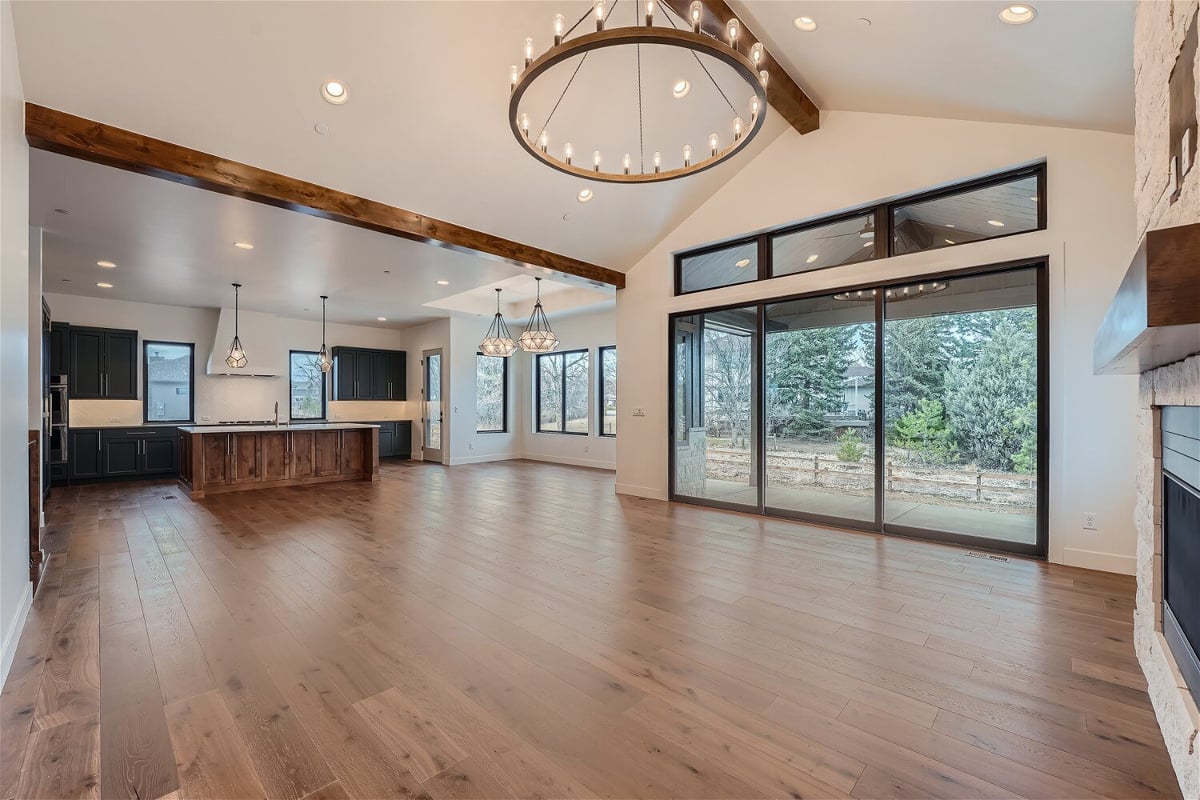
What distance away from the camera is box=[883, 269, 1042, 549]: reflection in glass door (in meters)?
4.21

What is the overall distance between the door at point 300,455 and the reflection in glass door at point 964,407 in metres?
7.84

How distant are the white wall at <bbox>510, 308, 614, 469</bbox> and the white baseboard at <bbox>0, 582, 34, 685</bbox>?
24.9ft

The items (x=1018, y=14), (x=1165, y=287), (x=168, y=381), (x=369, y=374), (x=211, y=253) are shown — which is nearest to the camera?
(x=1165, y=287)

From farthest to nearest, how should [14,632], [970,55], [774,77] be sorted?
[774,77] < [970,55] < [14,632]

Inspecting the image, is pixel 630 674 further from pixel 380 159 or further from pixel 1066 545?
pixel 380 159

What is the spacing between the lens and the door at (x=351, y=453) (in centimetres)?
842

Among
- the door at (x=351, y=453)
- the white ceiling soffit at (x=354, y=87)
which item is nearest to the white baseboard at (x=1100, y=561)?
the white ceiling soffit at (x=354, y=87)

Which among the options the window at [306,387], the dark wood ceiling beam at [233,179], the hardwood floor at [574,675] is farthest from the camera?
the window at [306,387]

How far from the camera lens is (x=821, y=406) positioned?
17.4ft

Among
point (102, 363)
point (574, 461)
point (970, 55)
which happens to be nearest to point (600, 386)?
point (574, 461)

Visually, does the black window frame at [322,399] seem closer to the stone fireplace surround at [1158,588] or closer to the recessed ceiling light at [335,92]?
the recessed ceiling light at [335,92]

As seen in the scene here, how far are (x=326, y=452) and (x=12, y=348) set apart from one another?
570 centimetres

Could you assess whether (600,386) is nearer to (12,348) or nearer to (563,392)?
(563,392)

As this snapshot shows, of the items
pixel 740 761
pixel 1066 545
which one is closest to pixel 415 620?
pixel 740 761
